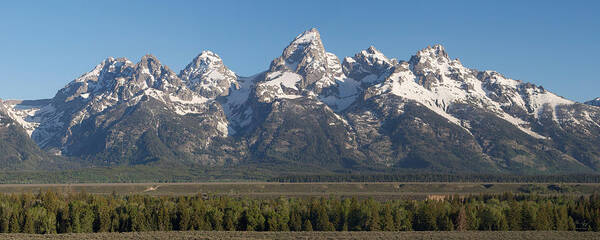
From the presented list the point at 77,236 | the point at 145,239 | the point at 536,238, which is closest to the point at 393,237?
the point at 536,238

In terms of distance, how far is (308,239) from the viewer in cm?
19012

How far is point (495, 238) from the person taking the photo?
19988 centimetres

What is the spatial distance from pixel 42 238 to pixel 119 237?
61.9 feet

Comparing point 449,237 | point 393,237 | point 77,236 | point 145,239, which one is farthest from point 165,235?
point 449,237

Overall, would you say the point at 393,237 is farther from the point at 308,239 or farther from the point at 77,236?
the point at 77,236

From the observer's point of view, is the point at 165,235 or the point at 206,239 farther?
the point at 165,235

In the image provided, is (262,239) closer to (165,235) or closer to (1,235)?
(165,235)

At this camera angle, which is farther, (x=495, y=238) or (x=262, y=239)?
(x=495, y=238)

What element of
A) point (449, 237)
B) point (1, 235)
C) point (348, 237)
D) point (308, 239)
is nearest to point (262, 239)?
point (308, 239)

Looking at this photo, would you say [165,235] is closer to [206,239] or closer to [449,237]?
[206,239]

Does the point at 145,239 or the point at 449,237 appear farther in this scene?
the point at 449,237

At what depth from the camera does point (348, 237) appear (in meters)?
198

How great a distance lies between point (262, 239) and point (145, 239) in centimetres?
2904

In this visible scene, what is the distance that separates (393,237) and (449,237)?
49.2 feet
